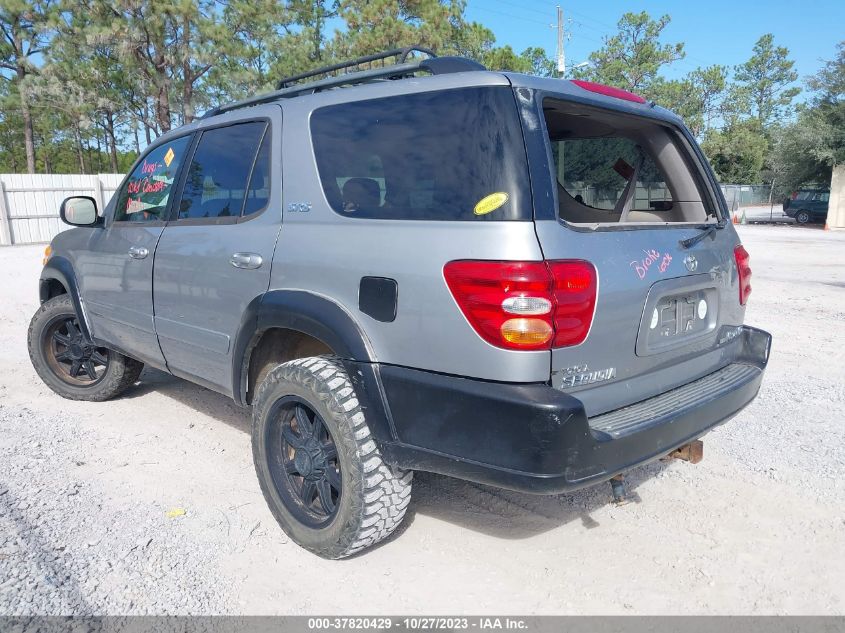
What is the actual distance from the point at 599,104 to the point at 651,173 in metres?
0.91

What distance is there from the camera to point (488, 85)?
93.0 inches

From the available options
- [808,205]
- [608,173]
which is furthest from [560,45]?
[608,173]

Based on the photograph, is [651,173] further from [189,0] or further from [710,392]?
[189,0]

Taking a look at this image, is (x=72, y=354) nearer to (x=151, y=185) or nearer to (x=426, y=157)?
(x=151, y=185)

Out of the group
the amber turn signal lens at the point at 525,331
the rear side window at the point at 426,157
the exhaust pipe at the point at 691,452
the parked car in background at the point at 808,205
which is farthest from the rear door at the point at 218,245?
the parked car in background at the point at 808,205

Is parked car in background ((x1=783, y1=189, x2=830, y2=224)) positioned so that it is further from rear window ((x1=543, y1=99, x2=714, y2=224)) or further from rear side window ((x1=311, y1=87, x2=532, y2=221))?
rear side window ((x1=311, y1=87, x2=532, y2=221))

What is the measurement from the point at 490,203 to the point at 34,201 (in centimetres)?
2265

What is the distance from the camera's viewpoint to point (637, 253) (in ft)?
8.11

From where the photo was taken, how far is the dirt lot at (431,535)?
8.38 feet

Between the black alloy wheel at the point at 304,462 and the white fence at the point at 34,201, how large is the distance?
2031cm

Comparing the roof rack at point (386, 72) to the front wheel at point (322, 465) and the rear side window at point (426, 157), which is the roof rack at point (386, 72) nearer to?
the rear side window at point (426, 157)

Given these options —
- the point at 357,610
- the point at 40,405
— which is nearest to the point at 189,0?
the point at 40,405

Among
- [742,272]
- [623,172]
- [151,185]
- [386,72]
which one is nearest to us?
[386,72]

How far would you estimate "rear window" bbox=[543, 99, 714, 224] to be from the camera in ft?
11.0
